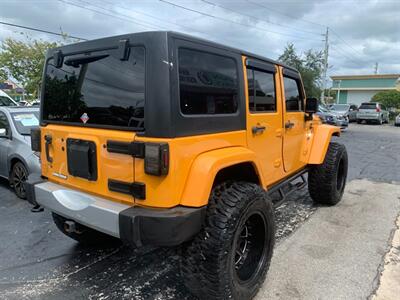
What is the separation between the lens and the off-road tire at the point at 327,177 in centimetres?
512

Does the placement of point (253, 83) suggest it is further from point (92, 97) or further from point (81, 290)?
point (81, 290)

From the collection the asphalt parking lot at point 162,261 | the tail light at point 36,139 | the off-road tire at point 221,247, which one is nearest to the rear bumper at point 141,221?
the off-road tire at point 221,247

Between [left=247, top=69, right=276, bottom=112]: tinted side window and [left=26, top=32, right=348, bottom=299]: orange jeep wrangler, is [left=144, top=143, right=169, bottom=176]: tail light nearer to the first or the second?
[left=26, top=32, right=348, bottom=299]: orange jeep wrangler

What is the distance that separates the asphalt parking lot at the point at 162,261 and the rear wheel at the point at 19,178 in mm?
268

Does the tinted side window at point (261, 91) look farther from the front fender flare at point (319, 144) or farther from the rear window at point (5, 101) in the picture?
the rear window at point (5, 101)

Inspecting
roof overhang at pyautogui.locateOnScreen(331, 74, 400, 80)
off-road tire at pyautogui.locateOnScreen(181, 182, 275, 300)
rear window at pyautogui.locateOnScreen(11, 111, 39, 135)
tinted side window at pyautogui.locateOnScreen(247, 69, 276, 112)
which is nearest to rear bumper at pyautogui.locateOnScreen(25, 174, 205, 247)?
off-road tire at pyautogui.locateOnScreen(181, 182, 275, 300)

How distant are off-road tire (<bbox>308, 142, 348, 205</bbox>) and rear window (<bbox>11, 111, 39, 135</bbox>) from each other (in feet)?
15.2

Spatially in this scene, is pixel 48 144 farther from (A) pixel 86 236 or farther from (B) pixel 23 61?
(B) pixel 23 61

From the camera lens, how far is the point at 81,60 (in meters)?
2.94

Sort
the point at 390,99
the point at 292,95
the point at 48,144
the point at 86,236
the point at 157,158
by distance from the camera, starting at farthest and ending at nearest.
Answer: the point at 390,99 → the point at 292,95 → the point at 86,236 → the point at 48,144 → the point at 157,158

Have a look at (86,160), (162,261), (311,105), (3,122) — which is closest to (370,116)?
(311,105)

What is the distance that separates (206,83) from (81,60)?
1084 mm

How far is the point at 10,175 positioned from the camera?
5.89 meters

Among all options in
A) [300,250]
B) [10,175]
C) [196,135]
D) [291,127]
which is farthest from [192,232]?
[10,175]
